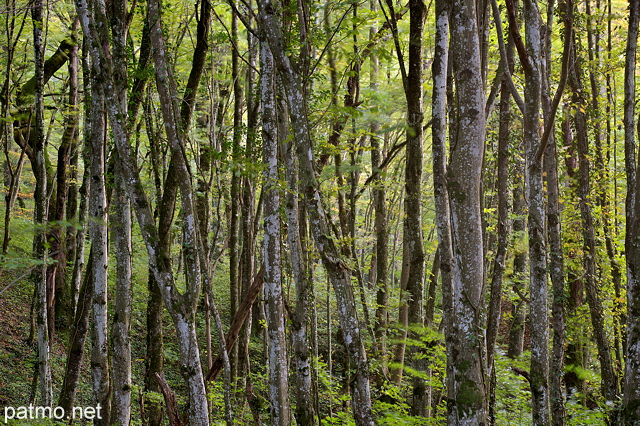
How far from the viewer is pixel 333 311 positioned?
1961 cm

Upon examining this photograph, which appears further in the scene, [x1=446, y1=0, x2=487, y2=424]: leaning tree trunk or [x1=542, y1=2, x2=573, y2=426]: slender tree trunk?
[x1=542, y1=2, x2=573, y2=426]: slender tree trunk

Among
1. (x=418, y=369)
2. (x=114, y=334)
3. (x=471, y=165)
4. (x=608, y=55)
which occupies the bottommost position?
(x=418, y=369)

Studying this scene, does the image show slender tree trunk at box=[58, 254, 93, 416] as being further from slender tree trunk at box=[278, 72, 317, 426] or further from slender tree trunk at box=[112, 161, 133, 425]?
slender tree trunk at box=[278, 72, 317, 426]

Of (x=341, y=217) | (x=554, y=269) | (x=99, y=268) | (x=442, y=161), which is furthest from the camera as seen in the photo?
(x=341, y=217)

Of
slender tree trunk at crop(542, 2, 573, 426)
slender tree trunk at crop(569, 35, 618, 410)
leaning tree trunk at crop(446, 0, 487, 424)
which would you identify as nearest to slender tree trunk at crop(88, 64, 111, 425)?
leaning tree trunk at crop(446, 0, 487, 424)

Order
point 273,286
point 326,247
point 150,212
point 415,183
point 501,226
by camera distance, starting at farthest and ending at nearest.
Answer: point 501,226, point 415,183, point 273,286, point 150,212, point 326,247

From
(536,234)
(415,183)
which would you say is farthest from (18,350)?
(536,234)

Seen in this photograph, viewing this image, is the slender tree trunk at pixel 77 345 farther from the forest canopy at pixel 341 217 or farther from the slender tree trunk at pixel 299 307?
the slender tree trunk at pixel 299 307

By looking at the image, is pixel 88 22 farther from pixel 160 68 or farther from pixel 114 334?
pixel 114 334

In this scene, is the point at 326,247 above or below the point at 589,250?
above

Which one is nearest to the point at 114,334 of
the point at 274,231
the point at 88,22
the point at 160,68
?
the point at 274,231

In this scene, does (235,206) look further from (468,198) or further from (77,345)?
(468,198)

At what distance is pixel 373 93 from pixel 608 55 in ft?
16.5

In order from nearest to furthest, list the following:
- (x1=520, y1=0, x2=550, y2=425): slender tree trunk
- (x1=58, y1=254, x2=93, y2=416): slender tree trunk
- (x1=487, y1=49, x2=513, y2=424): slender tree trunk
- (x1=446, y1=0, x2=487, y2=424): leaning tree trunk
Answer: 1. (x1=446, y1=0, x2=487, y2=424): leaning tree trunk
2. (x1=520, y1=0, x2=550, y2=425): slender tree trunk
3. (x1=487, y1=49, x2=513, y2=424): slender tree trunk
4. (x1=58, y1=254, x2=93, y2=416): slender tree trunk
